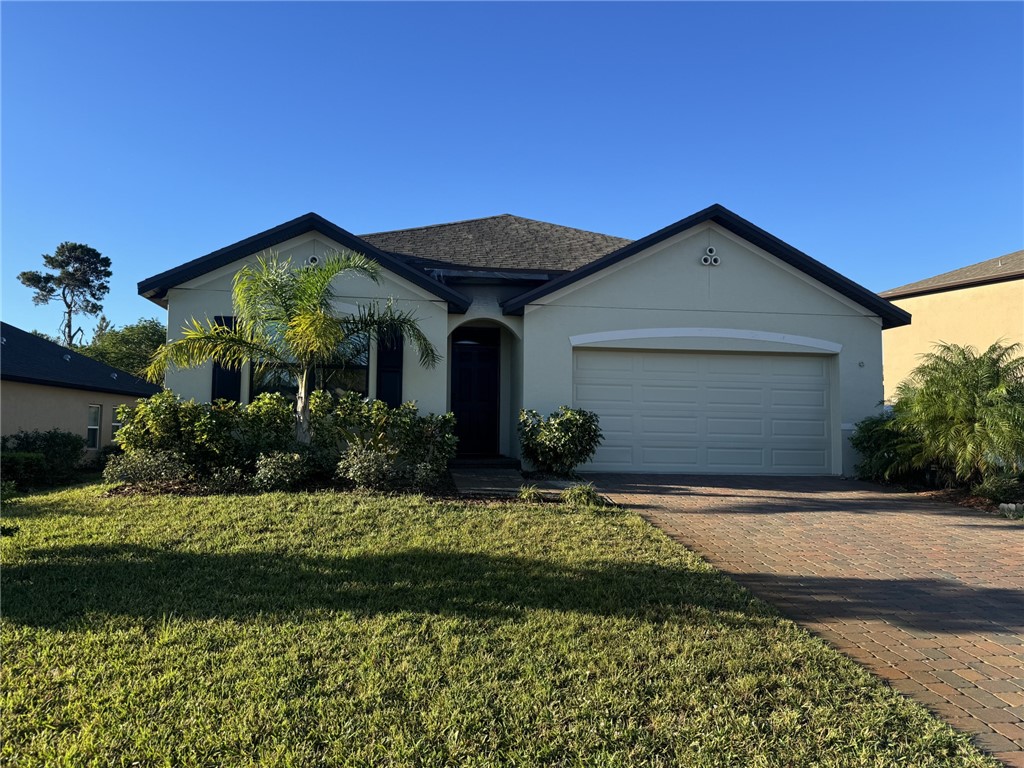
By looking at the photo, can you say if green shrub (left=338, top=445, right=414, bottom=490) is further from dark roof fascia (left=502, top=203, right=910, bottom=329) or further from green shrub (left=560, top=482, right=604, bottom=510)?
dark roof fascia (left=502, top=203, right=910, bottom=329)

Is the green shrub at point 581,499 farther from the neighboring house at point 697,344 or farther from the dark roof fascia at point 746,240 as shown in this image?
the dark roof fascia at point 746,240

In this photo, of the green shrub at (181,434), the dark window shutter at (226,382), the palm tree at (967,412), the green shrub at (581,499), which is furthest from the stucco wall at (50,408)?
the palm tree at (967,412)

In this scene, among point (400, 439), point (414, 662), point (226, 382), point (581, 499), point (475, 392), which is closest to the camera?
point (414, 662)

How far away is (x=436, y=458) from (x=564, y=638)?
231 inches

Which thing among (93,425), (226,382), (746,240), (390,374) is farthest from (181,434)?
(93,425)

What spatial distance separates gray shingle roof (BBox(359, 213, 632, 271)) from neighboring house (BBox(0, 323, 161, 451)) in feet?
24.0

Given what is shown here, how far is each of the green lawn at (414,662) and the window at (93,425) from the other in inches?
501

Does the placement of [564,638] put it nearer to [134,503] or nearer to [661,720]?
[661,720]

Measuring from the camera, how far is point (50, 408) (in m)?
Result: 15.9

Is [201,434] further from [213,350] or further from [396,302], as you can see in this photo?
[396,302]

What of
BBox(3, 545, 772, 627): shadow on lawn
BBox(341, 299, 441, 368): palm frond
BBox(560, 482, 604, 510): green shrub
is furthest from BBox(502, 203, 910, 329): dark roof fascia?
BBox(3, 545, 772, 627): shadow on lawn

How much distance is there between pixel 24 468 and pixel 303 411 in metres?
6.13

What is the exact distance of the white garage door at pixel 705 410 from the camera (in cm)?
1273

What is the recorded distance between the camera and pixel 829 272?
12.8m
